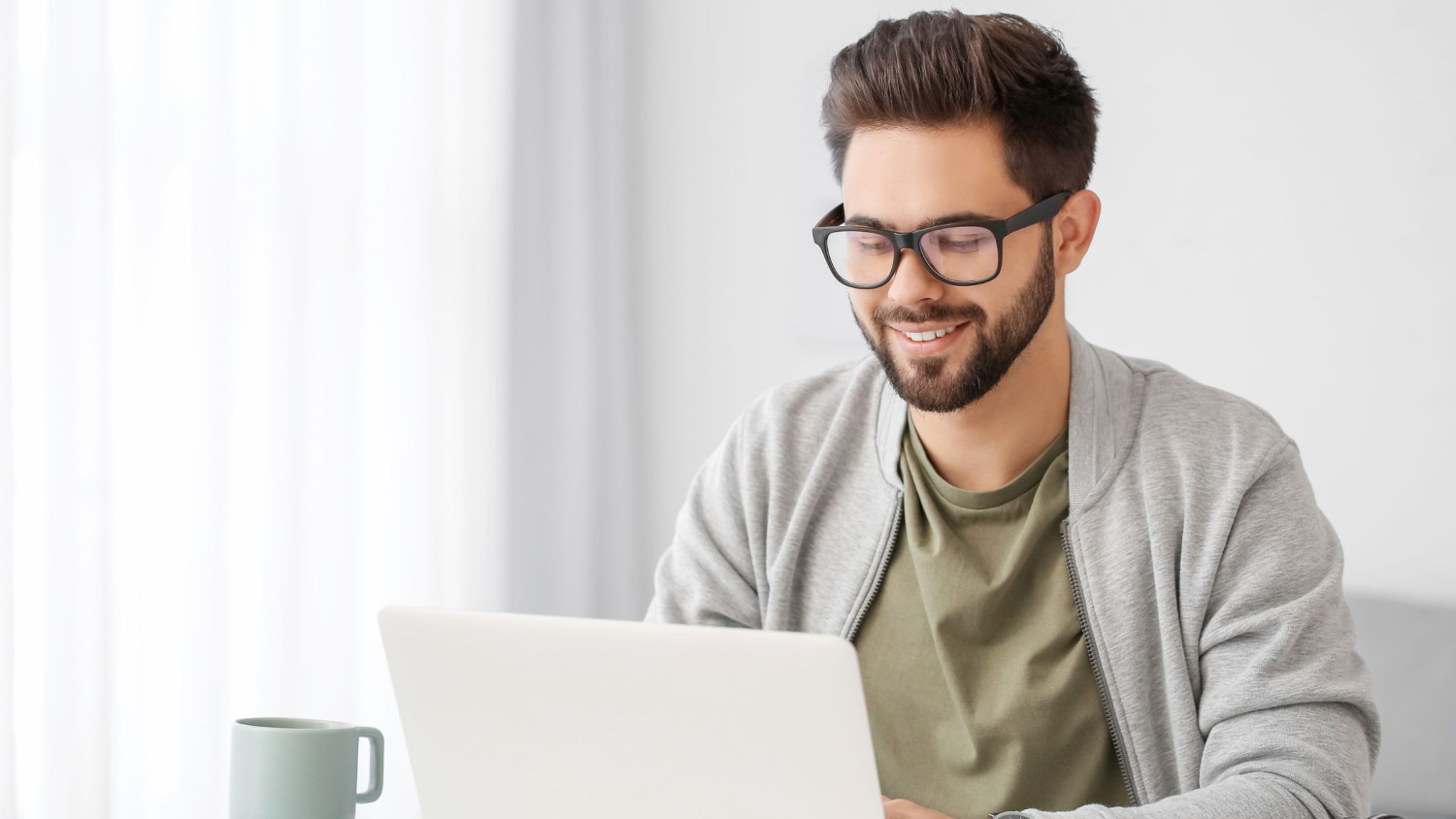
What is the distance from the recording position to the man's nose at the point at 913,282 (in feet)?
3.72

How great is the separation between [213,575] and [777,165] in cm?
142

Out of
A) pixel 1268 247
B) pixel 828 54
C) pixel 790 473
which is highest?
pixel 828 54

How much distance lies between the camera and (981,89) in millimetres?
1155

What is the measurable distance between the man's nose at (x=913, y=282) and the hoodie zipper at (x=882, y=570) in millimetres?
230

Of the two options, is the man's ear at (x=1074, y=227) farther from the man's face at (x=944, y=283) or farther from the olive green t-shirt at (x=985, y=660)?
the olive green t-shirt at (x=985, y=660)

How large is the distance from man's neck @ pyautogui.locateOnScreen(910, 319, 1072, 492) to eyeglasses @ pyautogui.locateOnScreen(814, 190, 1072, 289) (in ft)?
0.41

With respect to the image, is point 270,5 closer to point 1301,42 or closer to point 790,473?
point 790,473

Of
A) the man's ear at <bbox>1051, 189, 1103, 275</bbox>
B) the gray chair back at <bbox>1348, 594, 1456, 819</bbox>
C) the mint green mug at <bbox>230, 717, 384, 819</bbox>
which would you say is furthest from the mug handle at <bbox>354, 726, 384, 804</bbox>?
the gray chair back at <bbox>1348, 594, 1456, 819</bbox>

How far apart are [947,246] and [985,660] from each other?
0.40m

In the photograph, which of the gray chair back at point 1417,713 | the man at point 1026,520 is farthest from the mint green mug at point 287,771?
the gray chair back at point 1417,713

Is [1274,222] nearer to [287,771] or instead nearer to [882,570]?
[882,570]

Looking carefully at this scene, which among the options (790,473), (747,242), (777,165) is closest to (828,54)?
(777,165)

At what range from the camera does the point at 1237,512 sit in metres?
1.12

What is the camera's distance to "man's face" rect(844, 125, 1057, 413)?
1138 mm
